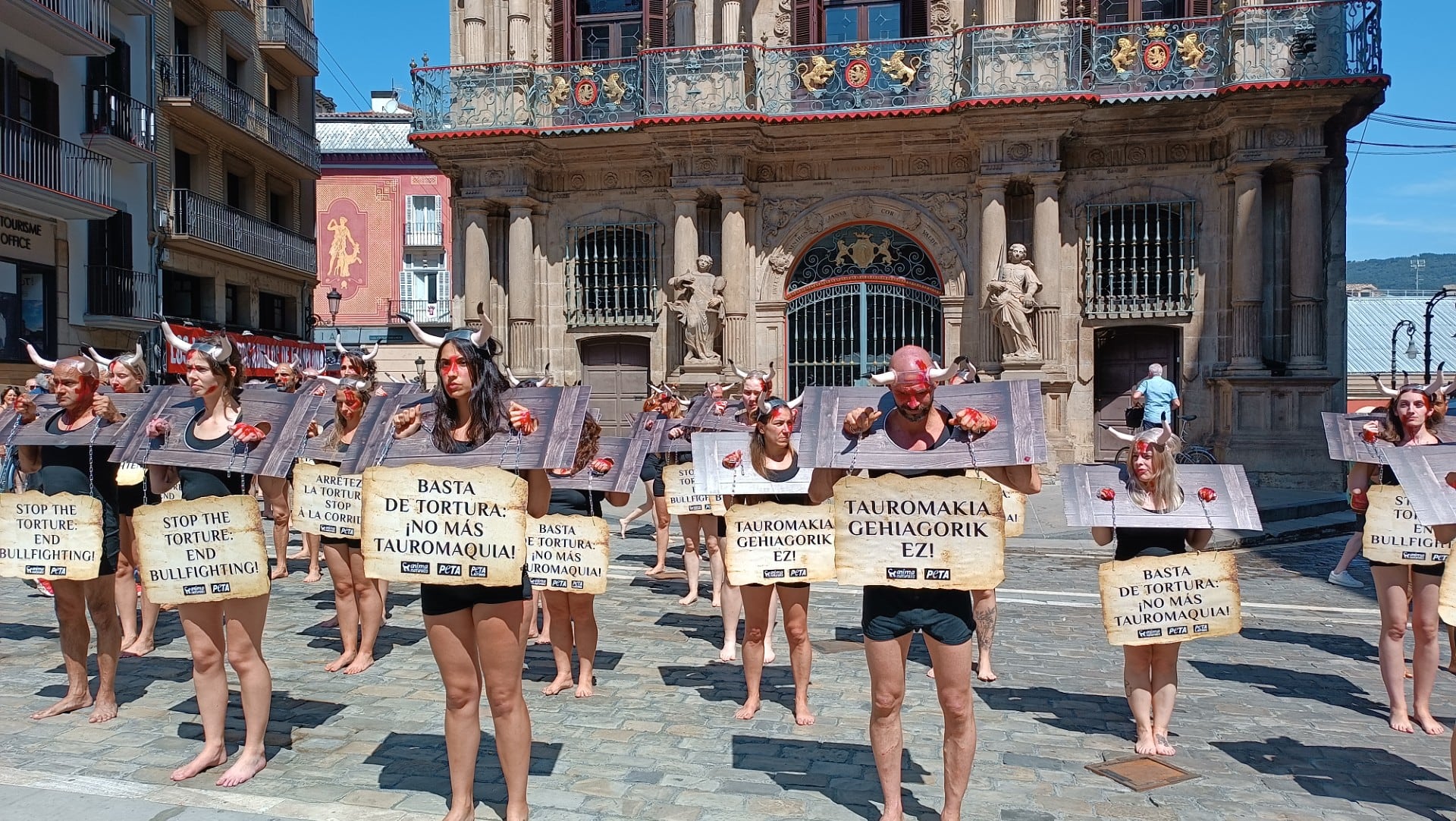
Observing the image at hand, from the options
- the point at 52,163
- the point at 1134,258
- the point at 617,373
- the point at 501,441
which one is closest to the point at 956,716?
the point at 501,441

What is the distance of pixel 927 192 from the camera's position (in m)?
20.7

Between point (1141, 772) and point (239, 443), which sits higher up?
point (239, 443)

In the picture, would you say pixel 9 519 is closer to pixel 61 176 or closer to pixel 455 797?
pixel 455 797

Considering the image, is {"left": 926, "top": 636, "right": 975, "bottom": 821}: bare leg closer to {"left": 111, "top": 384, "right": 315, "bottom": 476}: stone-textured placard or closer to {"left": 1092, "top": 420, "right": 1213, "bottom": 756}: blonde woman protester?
{"left": 1092, "top": 420, "right": 1213, "bottom": 756}: blonde woman protester

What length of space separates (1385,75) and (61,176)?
78.4 ft

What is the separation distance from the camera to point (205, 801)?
16.0 feet

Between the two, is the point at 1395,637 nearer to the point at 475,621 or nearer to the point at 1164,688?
the point at 1164,688

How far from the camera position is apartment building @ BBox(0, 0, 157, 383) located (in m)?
20.1

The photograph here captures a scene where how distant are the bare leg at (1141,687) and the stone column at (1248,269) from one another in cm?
1461

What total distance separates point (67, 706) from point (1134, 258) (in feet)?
59.9

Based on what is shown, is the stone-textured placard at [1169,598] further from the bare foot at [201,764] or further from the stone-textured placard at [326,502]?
the stone-textured placard at [326,502]

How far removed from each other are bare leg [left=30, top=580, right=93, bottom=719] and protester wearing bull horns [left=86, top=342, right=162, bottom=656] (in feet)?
1.25

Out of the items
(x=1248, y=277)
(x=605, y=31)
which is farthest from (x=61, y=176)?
(x=1248, y=277)

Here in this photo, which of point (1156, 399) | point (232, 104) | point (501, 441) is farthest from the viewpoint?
point (232, 104)
